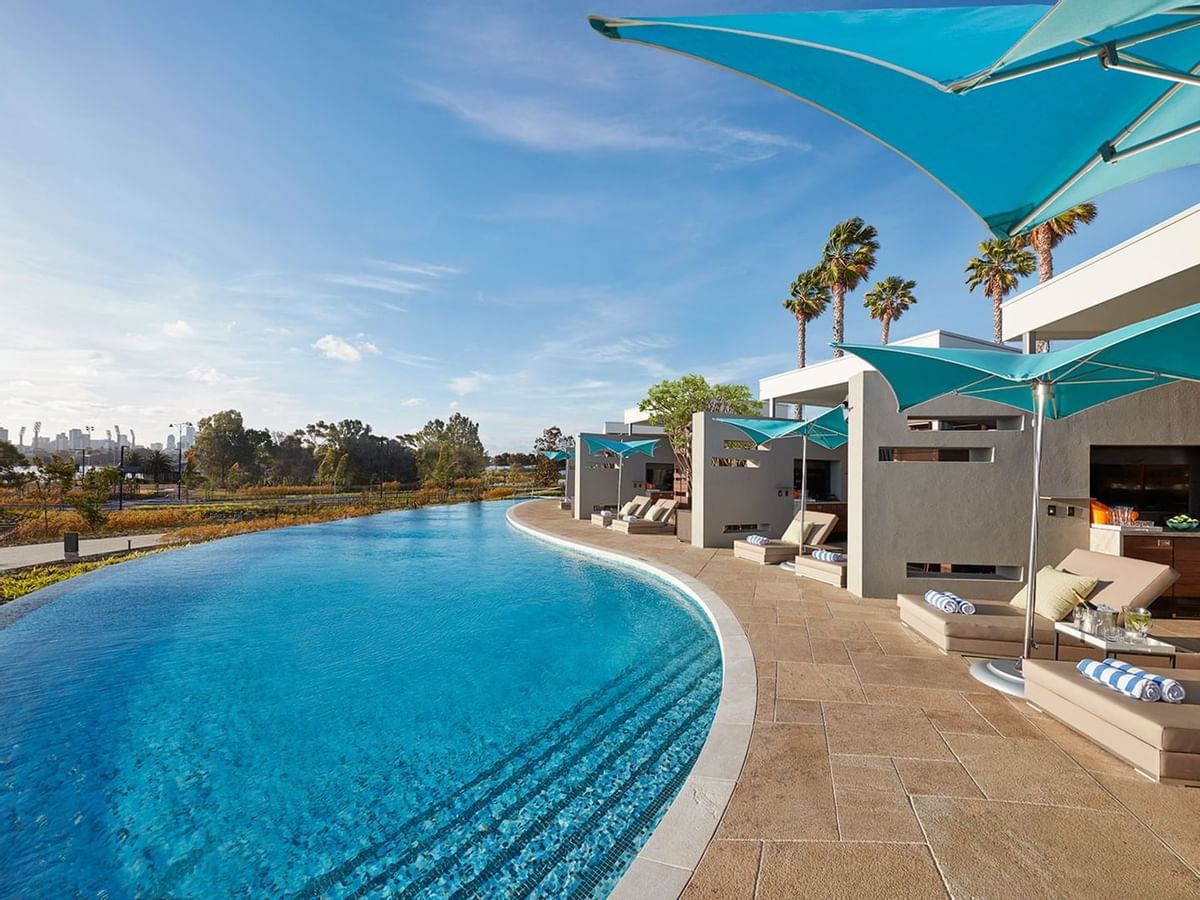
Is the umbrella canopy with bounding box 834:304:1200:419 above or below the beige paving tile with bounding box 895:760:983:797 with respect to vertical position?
above

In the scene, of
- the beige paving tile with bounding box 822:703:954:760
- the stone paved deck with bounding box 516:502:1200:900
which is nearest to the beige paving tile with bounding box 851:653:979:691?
the stone paved deck with bounding box 516:502:1200:900

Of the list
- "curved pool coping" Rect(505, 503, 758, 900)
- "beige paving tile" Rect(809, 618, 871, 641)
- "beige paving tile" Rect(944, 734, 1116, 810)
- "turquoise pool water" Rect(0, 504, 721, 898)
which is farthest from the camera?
"beige paving tile" Rect(809, 618, 871, 641)

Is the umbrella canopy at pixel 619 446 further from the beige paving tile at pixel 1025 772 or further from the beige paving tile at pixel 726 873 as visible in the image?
the beige paving tile at pixel 726 873

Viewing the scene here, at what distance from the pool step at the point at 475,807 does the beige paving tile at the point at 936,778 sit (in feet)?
7.30

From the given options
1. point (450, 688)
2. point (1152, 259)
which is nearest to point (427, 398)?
point (450, 688)

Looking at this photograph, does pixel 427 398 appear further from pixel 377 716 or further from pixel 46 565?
pixel 377 716

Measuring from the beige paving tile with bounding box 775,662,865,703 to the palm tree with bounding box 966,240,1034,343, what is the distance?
20683 mm

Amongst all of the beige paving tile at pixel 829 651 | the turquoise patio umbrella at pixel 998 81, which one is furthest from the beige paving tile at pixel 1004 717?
the turquoise patio umbrella at pixel 998 81

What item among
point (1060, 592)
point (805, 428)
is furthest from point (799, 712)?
point (805, 428)

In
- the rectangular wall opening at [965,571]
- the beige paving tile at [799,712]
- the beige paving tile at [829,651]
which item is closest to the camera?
the beige paving tile at [799,712]

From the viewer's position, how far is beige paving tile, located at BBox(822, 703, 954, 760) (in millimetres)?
3383

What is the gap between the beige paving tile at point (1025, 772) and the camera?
2.88 metres

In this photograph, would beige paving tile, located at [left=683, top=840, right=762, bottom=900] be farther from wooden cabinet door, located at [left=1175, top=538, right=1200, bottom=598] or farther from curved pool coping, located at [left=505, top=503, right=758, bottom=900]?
wooden cabinet door, located at [left=1175, top=538, right=1200, bottom=598]

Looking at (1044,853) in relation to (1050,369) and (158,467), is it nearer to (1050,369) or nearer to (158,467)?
(1050,369)
